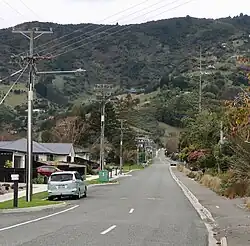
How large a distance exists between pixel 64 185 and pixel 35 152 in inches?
1751

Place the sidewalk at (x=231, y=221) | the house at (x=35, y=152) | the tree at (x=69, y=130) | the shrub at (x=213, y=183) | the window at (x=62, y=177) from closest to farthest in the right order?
the sidewalk at (x=231, y=221) → the window at (x=62, y=177) → the shrub at (x=213, y=183) → the house at (x=35, y=152) → the tree at (x=69, y=130)

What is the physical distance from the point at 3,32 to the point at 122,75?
233 ft

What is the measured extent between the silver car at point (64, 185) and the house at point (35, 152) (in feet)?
84.4

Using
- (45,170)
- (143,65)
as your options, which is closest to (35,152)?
(45,170)

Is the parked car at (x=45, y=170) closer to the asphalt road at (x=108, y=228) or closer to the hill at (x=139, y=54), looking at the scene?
the asphalt road at (x=108, y=228)

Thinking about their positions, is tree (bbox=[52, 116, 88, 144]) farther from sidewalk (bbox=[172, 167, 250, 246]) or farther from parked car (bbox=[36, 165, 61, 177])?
sidewalk (bbox=[172, 167, 250, 246])

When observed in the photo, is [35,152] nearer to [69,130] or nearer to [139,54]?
[69,130]

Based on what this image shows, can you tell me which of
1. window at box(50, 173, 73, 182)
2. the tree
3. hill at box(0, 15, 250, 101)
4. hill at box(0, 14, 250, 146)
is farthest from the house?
hill at box(0, 15, 250, 101)

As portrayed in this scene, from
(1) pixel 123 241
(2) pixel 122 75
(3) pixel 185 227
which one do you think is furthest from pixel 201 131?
(2) pixel 122 75

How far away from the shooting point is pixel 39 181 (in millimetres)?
59000

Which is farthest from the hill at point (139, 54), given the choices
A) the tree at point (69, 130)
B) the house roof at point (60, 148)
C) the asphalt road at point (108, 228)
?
the asphalt road at point (108, 228)

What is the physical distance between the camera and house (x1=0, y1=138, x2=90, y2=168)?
65.7m

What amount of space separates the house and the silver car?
25727 mm

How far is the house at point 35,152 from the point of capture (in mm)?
65688
